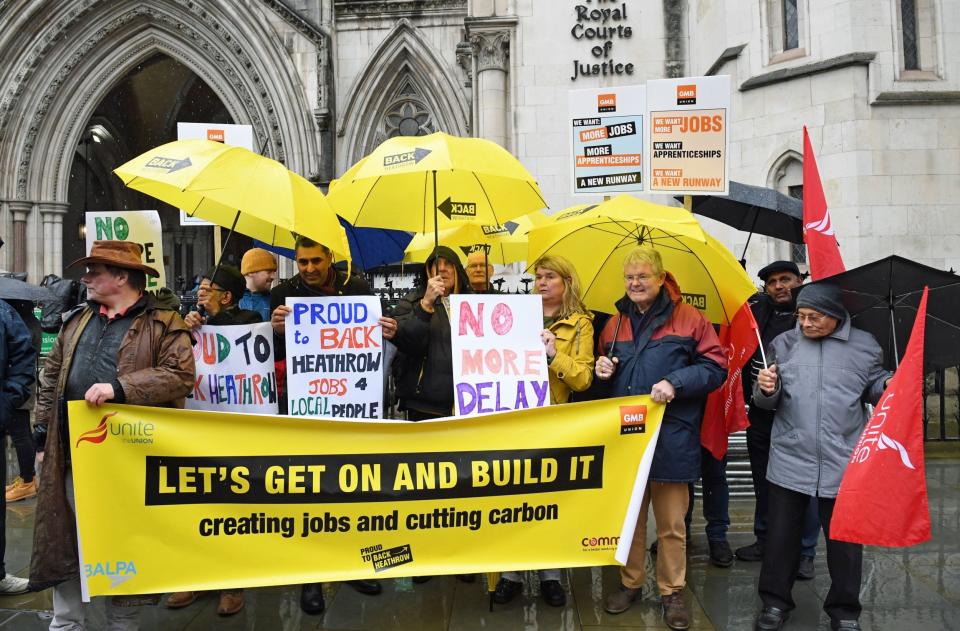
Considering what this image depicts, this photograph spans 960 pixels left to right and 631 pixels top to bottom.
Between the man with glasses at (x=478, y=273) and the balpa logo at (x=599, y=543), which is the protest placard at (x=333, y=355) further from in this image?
the balpa logo at (x=599, y=543)

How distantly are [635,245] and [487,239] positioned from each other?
317 centimetres

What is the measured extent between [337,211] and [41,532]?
2.67m

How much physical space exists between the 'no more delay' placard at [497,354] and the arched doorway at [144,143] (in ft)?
69.9

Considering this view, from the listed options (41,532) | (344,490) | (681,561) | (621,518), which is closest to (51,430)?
(41,532)

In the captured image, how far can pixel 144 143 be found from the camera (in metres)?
25.8

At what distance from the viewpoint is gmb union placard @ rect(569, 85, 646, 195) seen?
18.7 ft

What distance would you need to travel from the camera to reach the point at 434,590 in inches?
181

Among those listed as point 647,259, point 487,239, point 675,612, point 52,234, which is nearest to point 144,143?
point 52,234

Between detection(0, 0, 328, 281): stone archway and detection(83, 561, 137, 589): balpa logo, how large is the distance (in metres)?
13.7

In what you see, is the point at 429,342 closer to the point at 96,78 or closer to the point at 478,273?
the point at 478,273

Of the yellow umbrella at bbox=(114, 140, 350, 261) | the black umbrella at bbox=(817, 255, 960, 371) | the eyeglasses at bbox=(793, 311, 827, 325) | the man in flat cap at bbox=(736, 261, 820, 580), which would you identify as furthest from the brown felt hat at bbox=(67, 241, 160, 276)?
the man in flat cap at bbox=(736, 261, 820, 580)

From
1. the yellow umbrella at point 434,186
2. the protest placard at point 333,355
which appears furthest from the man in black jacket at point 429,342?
the yellow umbrella at point 434,186

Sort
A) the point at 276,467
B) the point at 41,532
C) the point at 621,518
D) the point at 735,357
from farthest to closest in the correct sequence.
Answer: the point at 735,357, the point at 621,518, the point at 276,467, the point at 41,532

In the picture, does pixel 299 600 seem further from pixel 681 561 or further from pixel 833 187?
pixel 833 187
